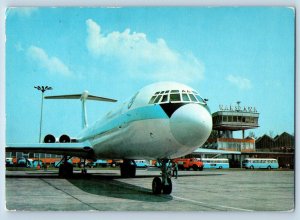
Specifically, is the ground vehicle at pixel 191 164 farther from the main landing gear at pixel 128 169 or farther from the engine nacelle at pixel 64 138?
the engine nacelle at pixel 64 138

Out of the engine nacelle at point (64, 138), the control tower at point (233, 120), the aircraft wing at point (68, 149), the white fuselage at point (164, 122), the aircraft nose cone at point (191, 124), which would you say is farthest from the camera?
the aircraft wing at point (68, 149)

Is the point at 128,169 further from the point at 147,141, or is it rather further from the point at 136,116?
the point at 147,141

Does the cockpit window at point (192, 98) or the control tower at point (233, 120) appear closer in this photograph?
the cockpit window at point (192, 98)

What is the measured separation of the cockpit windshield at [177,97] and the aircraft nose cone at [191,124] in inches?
14.3

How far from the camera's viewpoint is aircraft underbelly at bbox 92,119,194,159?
9.89 metres

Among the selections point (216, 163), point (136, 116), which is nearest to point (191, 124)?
point (136, 116)

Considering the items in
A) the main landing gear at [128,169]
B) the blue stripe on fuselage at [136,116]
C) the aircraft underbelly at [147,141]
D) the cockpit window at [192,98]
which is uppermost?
the cockpit window at [192,98]

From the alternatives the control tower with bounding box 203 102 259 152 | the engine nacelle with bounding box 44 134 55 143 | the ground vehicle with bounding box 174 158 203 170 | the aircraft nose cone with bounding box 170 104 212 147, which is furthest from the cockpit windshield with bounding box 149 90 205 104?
the ground vehicle with bounding box 174 158 203 170

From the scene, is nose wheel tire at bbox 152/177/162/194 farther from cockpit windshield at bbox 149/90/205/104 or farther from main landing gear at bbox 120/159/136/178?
main landing gear at bbox 120/159/136/178

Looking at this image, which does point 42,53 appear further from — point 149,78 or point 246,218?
point 246,218

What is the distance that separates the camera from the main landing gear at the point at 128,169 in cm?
1823

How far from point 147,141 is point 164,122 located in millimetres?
1208

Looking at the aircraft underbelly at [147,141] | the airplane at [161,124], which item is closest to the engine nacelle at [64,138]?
the aircraft underbelly at [147,141]

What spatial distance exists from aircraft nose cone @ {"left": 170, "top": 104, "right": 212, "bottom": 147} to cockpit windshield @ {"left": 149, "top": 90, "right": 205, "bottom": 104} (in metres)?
0.36
